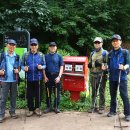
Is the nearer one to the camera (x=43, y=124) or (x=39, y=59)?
(x=43, y=124)

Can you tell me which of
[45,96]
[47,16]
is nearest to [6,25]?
[47,16]

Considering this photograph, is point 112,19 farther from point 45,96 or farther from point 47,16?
point 45,96

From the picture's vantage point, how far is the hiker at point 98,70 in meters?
8.18

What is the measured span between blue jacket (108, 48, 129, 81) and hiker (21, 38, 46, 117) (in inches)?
65.5

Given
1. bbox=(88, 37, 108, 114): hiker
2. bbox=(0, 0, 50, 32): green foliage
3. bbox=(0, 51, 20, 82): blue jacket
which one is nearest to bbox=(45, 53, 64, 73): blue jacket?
bbox=(88, 37, 108, 114): hiker

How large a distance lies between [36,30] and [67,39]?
1.59 m

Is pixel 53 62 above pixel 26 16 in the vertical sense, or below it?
below

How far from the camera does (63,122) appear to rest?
7.86 meters

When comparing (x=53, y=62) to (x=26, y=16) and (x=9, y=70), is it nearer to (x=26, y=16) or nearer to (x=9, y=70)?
(x=9, y=70)

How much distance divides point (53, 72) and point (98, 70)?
3.77 feet

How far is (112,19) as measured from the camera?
17516mm

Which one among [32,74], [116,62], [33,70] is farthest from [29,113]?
[116,62]

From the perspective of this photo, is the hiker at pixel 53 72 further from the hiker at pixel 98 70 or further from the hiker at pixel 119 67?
the hiker at pixel 119 67

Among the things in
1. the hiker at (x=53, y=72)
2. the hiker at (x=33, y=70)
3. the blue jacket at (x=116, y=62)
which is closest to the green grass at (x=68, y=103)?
the hiker at (x=53, y=72)
